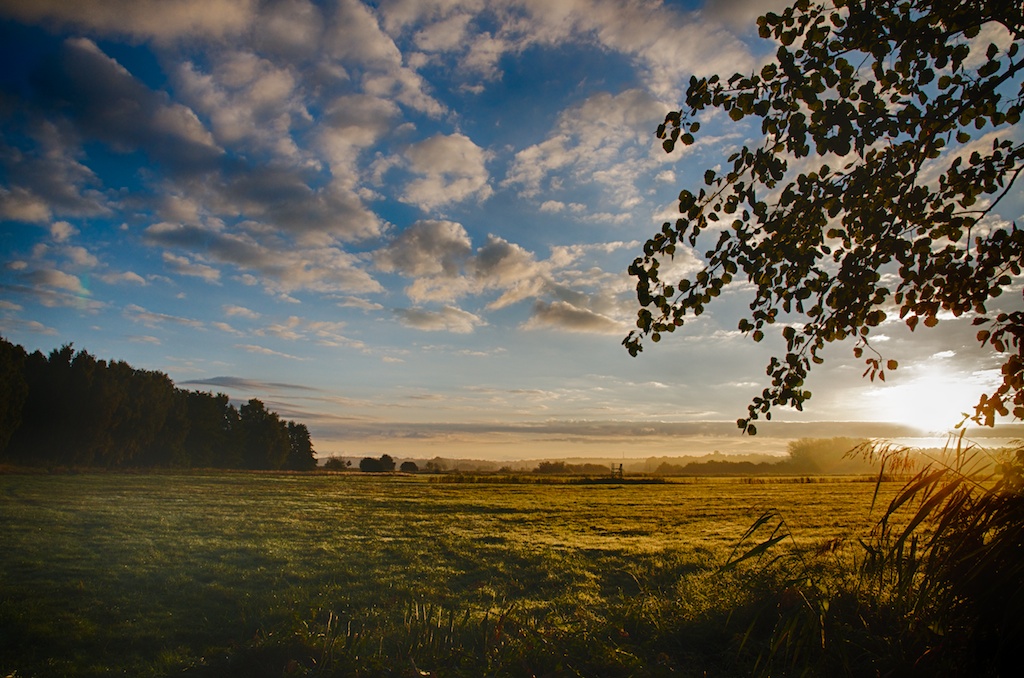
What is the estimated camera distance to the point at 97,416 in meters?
69.4

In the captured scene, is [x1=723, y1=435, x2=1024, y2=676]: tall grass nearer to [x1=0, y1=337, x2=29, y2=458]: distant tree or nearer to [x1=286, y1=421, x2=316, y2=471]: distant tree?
[x1=0, y1=337, x2=29, y2=458]: distant tree

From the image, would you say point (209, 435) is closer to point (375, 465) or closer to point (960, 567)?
point (375, 465)

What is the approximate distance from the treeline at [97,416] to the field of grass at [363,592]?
44766mm

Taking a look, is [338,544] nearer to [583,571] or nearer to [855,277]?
[583,571]

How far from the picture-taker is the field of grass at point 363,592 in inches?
269

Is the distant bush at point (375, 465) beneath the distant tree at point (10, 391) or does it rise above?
beneath

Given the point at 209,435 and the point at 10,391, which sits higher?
the point at 10,391

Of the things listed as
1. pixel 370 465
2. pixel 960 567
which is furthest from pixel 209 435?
pixel 960 567

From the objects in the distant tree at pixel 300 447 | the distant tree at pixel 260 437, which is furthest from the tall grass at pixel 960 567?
the distant tree at pixel 300 447

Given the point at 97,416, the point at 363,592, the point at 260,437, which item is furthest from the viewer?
the point at 260,437

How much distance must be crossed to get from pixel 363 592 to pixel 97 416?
7480 cm

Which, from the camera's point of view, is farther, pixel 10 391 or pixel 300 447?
pixel 300 447

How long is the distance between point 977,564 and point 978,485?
29.6 inches

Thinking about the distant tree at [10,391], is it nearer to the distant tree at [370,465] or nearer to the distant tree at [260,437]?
the distant tree at [260,437]
